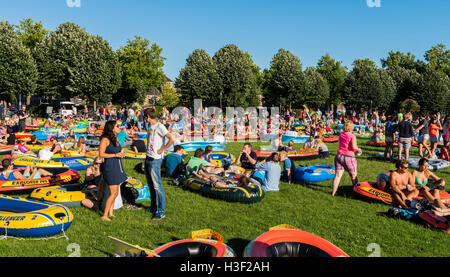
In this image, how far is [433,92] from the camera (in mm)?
46562

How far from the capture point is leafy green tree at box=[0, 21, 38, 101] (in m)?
33.0

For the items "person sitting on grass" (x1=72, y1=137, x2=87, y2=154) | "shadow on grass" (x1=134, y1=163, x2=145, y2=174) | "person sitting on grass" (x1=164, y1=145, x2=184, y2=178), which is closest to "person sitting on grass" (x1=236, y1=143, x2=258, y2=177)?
"person sitting on grass" (x1=164, y1=145, x2=184, y2=178)

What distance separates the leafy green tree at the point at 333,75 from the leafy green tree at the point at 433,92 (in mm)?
16503

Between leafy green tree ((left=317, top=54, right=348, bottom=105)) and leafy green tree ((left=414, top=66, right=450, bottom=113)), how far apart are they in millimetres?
16503

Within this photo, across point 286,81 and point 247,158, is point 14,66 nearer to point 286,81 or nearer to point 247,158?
point 247,158

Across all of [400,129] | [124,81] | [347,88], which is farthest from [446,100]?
[124,81]

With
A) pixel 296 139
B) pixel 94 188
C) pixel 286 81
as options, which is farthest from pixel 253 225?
pixel 286 81

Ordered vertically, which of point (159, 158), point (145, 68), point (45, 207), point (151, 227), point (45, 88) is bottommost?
point (151, 227)

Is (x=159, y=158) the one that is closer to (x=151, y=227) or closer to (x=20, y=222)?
(x=151, y=227)

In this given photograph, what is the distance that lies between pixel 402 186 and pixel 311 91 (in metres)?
46.0

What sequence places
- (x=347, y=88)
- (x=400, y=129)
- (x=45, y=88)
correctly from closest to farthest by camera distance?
(x=400, y=129), (x=45, y=88), (x=347, y=88)

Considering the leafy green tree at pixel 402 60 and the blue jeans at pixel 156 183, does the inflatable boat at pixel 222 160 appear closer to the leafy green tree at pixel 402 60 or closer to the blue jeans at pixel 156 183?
the blue jeans at pixel 156 183

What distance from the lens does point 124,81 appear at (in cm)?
5303
